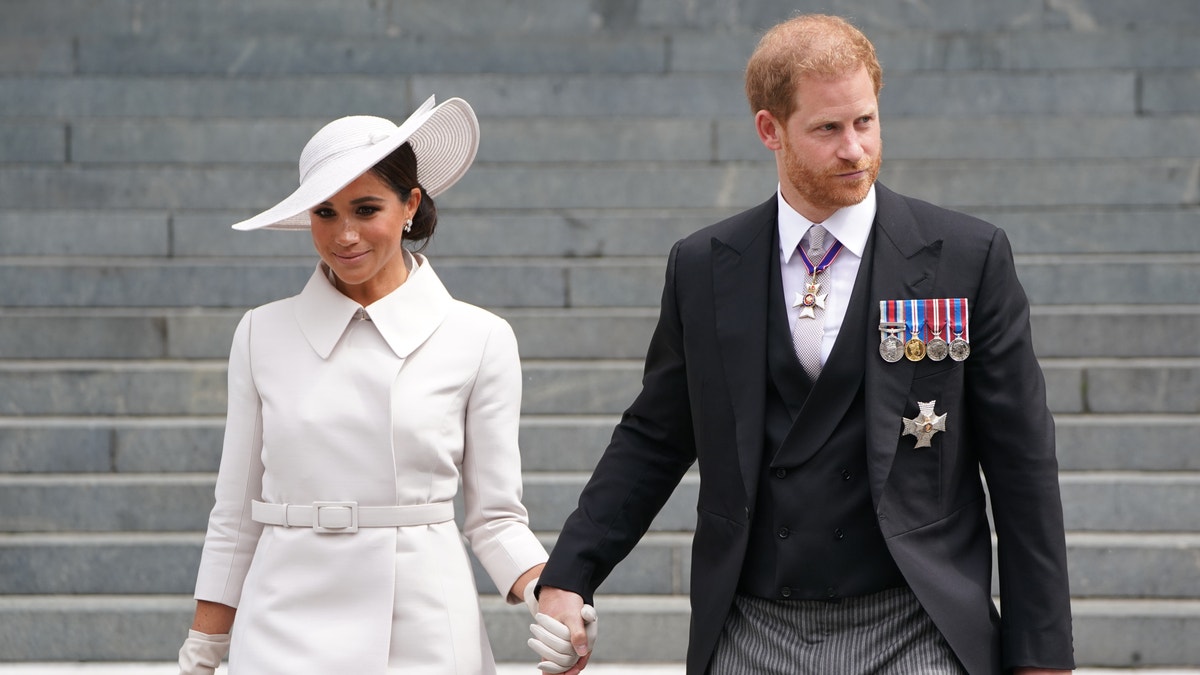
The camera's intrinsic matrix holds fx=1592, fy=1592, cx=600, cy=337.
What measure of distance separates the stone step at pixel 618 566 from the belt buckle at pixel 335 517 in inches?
105

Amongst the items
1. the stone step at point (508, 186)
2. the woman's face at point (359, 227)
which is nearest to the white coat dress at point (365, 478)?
the woman's face at point (359, 227)

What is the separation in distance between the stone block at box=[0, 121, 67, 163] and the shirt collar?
599 cm

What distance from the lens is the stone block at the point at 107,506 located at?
6.00m

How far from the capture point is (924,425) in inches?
111

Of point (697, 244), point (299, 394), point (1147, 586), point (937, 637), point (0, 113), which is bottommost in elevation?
point (1147, 586)

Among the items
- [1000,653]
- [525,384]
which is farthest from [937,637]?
[525,384]

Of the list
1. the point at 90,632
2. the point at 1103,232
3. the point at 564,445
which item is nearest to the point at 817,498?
the point at 564,445

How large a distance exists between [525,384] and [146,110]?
10.5ft

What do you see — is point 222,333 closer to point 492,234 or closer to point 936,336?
point 492,234

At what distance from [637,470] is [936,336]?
72 centimetres

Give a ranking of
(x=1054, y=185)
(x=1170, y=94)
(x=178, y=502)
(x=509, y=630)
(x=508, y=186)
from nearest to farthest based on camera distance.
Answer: (x=509, y=630), (x=178, y=502), (x=1054, y=185), (x=508, y=186), (x=1170, y=94)

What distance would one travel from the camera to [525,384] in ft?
21.4

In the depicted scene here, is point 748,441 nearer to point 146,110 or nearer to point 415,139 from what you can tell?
point 415,139

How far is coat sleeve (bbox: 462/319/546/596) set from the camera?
326 cm
